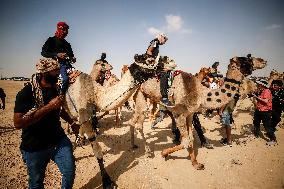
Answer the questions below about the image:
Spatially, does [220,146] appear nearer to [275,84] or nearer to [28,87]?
[275,84]

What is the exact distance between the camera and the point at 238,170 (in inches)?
257

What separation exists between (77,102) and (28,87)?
238cm

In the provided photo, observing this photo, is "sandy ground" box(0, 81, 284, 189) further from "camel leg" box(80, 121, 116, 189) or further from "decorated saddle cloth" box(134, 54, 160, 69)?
"decorated saddle cloth" box(134, 54, 160, 69)

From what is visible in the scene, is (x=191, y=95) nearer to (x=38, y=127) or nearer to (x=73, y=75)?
(x=73, y=75)

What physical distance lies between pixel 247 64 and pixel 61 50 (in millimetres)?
4695

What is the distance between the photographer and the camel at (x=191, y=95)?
575 cm

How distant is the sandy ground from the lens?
584cm

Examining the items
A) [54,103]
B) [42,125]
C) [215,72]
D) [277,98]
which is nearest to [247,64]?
[54,103]

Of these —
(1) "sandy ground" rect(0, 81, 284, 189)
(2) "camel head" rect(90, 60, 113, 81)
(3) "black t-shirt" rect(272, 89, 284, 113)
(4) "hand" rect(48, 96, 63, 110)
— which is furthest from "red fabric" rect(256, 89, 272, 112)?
(4) "hand" rect(48, 96, 63, 110)

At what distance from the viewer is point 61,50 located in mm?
6051

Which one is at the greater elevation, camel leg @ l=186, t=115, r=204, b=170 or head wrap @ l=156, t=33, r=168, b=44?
head wrap @ l=156, t=33, r=168, b=44

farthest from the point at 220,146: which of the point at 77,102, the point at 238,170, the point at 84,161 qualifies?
the point at 77,102

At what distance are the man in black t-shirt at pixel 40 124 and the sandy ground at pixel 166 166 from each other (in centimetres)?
220

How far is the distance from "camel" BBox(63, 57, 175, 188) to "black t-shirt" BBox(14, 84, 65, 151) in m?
1.92
